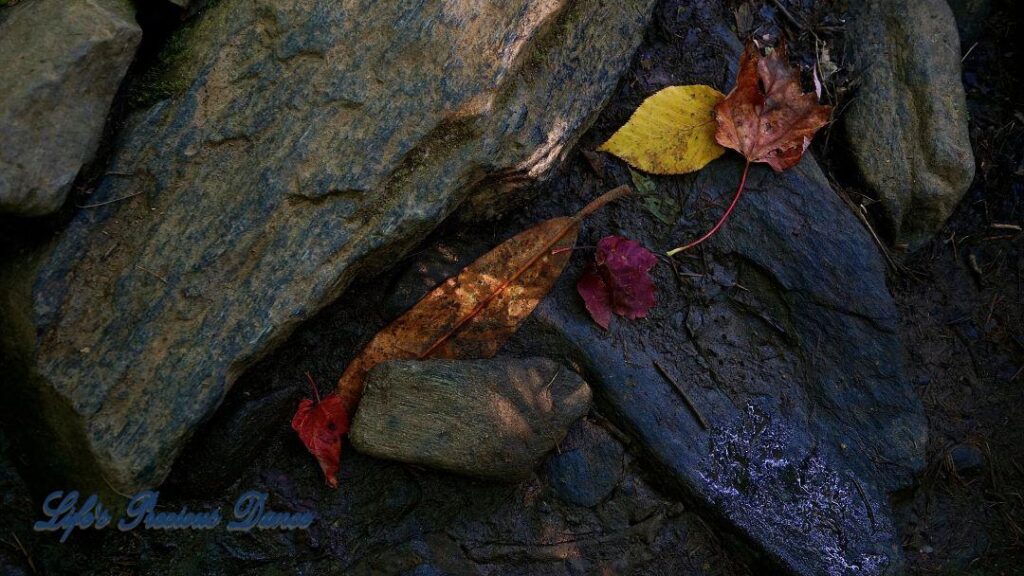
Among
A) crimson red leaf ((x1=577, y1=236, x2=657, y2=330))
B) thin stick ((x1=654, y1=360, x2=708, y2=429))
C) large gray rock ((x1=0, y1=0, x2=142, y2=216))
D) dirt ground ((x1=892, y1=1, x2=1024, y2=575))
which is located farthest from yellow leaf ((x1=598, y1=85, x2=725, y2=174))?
large gray rock ((x1=0, y1=0, x2=142, y2=216))

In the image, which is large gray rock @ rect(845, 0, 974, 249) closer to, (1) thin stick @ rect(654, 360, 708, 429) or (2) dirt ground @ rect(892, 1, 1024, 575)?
(2) dirt ground @ rect(892, 1, 1024, 575)

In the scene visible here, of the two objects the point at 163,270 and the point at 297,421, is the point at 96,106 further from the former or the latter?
the point at 297,421

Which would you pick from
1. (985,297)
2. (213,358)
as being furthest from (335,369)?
(985,297)

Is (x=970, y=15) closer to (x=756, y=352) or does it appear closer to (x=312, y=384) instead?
(x=756, y=352)

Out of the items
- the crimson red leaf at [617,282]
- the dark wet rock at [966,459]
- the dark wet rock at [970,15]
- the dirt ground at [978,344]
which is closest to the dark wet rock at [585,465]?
the crimson red leaf at [617,282]

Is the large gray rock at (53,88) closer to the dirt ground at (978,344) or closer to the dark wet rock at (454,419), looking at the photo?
the dark wet rock at (454,419)
